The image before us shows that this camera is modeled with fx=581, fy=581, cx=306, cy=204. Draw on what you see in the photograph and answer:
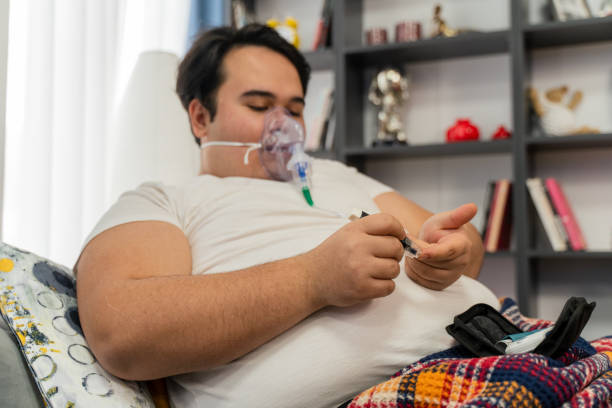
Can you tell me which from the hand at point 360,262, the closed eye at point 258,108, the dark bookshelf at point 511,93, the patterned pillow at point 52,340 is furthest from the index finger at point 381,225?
the dark bookshelf at point 511,93

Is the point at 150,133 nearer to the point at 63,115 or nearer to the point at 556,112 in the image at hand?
the point at 63,115

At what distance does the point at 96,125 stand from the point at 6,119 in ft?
1.24

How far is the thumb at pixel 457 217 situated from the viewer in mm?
908

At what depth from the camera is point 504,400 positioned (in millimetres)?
589

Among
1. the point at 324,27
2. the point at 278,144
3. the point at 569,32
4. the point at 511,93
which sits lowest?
the point at 278,144

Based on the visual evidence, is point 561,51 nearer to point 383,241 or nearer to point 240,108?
point 240,108

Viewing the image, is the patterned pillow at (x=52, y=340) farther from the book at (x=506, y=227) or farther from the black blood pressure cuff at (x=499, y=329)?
the book at (x=506, y=227)

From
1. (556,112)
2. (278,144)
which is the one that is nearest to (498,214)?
(556,112)

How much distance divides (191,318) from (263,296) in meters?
0.11

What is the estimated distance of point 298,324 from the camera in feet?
2.96

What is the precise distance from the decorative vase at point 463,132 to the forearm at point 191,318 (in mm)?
1784

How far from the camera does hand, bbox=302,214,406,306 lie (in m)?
0.82

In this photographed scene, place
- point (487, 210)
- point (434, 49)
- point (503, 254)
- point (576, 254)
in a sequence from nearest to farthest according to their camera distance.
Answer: point (576, 254) → point (503, 254) → point (487, 210) → point (434, 49)

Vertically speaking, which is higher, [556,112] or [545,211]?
[556,112]
